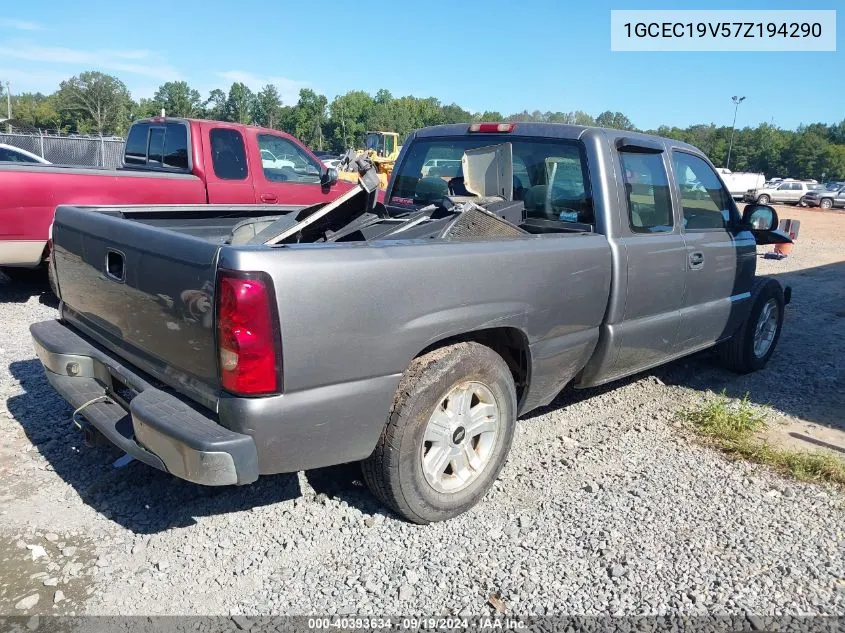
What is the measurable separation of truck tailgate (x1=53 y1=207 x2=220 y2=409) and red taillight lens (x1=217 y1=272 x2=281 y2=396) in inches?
2.7

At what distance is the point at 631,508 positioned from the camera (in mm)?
3371

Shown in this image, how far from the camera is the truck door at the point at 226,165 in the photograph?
7.27 meters

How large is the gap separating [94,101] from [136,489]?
304 feet

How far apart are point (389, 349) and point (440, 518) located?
0.98m

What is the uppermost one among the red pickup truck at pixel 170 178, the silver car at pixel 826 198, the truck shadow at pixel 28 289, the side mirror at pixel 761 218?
the silver car at pixel 826 198

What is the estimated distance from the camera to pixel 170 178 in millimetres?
6848

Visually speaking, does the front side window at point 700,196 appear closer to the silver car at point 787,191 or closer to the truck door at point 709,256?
the truck door at point 709,256

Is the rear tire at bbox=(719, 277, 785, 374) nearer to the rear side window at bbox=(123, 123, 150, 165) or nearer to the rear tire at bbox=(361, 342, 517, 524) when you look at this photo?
the rear tire at bbox=(361, 342, 517, 524)

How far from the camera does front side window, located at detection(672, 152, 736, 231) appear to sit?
449 cm

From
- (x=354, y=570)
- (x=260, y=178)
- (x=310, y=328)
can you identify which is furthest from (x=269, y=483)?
(x=260, y=178)

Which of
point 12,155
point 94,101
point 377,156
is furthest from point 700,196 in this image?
point 94,101

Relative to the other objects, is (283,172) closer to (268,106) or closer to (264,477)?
(264,477)

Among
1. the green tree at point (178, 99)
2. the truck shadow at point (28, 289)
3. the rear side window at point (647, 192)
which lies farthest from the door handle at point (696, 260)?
the green tree at point (178, 99)

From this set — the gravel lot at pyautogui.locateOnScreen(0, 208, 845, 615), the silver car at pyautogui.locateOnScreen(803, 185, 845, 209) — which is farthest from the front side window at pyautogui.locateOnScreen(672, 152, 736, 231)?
the silver car at pyautogui.locateOnScreen(803, 185, 845, 209)
